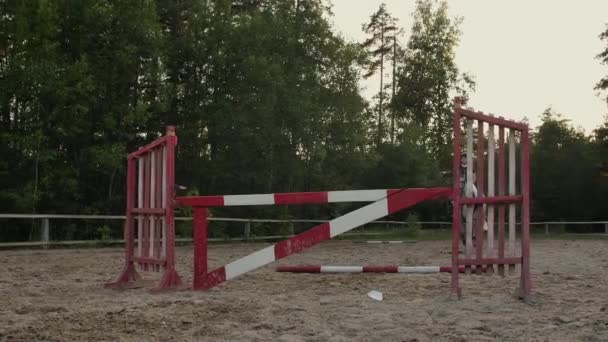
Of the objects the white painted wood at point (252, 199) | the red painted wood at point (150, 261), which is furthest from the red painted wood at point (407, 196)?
the red painted wood at point (150, 261)

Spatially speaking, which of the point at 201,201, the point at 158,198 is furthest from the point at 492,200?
the point at 158,198

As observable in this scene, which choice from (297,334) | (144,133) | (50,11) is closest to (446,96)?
(144,133)

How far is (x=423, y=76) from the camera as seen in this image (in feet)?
130

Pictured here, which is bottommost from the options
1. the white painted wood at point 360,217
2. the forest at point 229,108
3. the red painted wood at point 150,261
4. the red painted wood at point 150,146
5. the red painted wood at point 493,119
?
the red painted wood at point 150,261

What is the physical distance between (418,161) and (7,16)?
2407 centimetres

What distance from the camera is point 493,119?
5.93m

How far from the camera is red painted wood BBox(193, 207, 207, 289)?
253 inches

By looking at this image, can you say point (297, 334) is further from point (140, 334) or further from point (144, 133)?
point (144, 133)

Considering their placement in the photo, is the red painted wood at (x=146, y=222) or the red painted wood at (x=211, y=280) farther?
the red painted wood at (x=146, y=222)

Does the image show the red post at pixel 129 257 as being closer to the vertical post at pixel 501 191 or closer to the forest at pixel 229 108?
the vertical post at pixel 501 191

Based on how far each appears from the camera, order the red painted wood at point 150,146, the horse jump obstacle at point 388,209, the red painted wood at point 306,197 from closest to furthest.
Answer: the horse jump obstacle at point 388,209, the red painted wood at point 306,197, the red painted wood at point 150,146

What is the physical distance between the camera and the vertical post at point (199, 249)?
6.41 meters

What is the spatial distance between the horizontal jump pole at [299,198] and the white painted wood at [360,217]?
0.23 ft

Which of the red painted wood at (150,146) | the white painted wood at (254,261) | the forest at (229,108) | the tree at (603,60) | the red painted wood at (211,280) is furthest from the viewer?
the tree at (603,60)
